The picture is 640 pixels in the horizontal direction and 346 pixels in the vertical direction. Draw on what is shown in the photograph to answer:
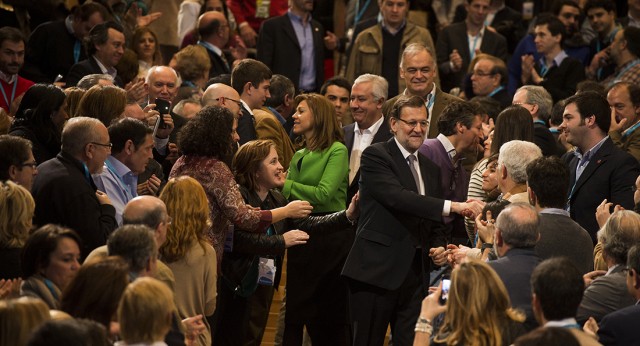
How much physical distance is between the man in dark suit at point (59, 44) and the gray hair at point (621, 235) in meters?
6.16

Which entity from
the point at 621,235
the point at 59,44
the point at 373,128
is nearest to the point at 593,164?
the point at 373,128

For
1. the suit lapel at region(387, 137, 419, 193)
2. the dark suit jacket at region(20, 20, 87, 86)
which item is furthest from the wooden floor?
the dark suit jacket at region(20, 20, 87, 86)

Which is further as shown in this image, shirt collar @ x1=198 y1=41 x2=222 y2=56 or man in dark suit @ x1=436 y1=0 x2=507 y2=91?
man in dark suit @ x1=436 y1=0 x2=507 y2=91

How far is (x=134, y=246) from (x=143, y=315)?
27.8 inches

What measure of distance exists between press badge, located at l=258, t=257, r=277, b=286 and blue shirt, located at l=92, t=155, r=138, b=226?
3.14 ft

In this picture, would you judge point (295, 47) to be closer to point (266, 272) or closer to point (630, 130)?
point (630, 130)

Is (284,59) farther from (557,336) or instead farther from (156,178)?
(557,336)

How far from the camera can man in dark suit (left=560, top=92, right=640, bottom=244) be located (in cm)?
779

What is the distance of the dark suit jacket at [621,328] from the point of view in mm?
5477

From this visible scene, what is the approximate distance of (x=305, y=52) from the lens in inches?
476

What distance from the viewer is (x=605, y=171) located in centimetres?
782

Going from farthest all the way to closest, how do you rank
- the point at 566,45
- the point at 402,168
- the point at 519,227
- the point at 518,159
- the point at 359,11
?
the point at 359,11, the point at 566,45, the point at 402,168, the point at 518,159, the point at 519,227

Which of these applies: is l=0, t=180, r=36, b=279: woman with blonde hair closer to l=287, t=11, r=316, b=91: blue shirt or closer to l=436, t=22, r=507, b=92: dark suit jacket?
l=287, t=11, r=316, b=91: blue shirt

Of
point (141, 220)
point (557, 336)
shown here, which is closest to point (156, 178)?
point (141, 220)
